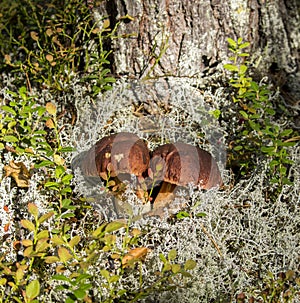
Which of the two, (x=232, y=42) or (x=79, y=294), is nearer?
(x=79, y=294)

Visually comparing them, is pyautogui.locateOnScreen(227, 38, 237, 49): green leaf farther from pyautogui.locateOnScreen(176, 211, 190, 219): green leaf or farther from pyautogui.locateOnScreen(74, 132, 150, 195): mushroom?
pyautogui.locateOnScreen(176, 211, 190, 219): green leaf

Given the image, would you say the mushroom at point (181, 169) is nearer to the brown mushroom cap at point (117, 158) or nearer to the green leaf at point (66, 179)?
the brown mushroom cap at point (117, 158)

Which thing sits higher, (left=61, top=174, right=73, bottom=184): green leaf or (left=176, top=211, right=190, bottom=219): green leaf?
(left=61, top=174, right=73, bottom=184): green leaf

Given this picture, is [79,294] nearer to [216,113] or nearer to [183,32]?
[216,113]

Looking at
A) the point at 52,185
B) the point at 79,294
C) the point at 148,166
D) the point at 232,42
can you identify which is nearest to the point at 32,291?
the point at 79,294

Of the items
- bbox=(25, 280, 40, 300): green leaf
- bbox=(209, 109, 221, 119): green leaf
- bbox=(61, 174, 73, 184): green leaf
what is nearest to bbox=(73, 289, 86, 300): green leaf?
bbox=(25, 280, 40, 300): green leaf

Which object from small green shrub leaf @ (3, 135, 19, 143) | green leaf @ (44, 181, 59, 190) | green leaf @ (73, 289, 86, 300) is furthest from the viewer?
small green shrub leaf @ (3, 135, 19, 143)

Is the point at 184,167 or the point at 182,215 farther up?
the point at 184,167

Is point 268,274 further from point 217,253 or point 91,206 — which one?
point 91,206
